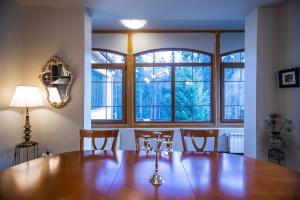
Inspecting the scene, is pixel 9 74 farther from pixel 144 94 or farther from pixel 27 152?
pixel 144 94

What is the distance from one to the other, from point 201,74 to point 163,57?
942 millimetres

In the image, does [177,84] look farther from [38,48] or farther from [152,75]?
A: [38,48]

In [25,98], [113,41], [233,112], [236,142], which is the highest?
[113,41]

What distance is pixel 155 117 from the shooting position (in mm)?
5285

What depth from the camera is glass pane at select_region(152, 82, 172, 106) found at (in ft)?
17.3

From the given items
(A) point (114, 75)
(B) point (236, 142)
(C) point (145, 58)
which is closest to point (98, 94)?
(A) point (114, 75)

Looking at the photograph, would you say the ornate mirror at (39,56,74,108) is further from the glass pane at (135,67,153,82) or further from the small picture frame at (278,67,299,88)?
the small picture frame at (278,67,299,88)

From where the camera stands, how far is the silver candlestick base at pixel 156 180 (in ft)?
4.96

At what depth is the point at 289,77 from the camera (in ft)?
10.2

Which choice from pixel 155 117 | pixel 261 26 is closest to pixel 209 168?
pixel 261 26

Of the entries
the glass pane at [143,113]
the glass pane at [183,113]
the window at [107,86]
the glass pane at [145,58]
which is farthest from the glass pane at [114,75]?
the glass pane at [183,113]

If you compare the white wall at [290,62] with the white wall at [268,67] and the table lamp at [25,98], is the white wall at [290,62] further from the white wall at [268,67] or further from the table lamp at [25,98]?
the table lamp at [25,98]

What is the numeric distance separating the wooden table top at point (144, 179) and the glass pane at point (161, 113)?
3092 mm

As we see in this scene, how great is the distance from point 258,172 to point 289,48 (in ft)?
7.33
